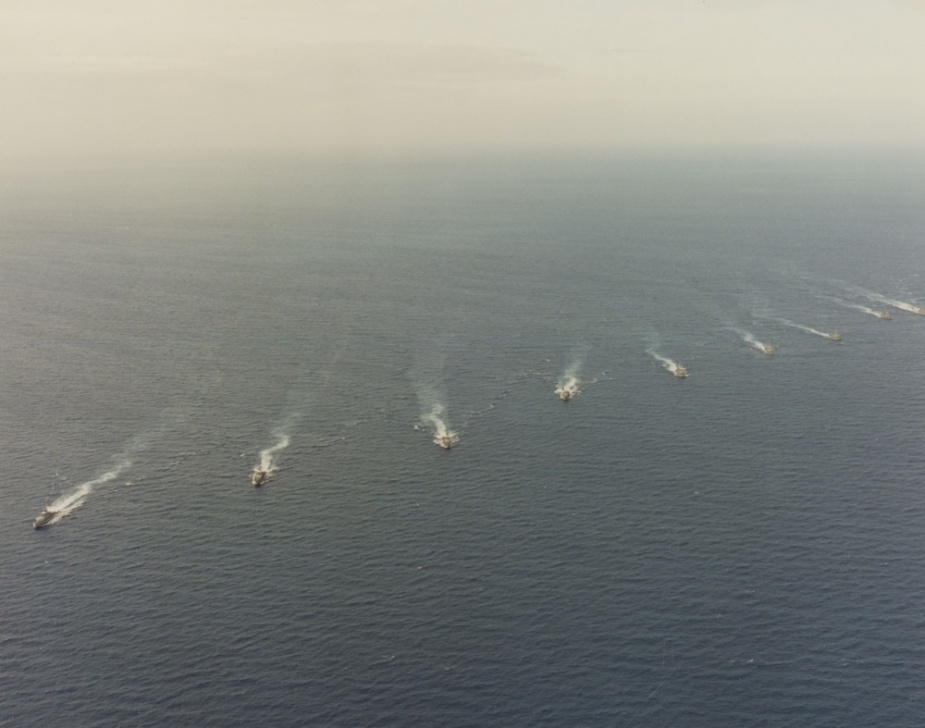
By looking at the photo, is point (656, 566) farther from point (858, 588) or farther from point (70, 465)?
point (70, 465)

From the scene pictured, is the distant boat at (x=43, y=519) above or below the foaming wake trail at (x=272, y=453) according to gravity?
below

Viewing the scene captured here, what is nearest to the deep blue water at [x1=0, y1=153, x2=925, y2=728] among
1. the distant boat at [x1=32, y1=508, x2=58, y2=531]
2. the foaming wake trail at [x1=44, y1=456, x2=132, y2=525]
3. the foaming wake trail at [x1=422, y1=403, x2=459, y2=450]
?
the foaming wake trail at [x1=44, y1=456, x2=132, y2=525]

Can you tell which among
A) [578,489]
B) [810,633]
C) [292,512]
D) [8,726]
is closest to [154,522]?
[292,512]

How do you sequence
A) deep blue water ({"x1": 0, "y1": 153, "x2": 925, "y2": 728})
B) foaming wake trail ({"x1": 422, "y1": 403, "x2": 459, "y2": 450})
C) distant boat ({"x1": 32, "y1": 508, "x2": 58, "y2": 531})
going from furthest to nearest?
foaming wake trail ({"x1": 422, "y1": 403, "x2": 459, "y2": 450})
distant boat ({"x1": 32, "y1": 508, "x2": 58, "y2": 531})
deep blue water ({"x1": 0, "y1": 153, "x2": 925, "y2": 728})

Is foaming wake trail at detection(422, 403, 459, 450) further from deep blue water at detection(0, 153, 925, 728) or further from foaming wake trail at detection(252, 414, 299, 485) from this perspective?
foaming wake trail at detection(252, 414, 299, 485)

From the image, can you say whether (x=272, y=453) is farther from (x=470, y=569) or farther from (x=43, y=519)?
(x=470, y=569)

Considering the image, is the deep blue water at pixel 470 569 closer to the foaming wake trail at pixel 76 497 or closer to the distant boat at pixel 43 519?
the foaming wake trail at pixel 76 497

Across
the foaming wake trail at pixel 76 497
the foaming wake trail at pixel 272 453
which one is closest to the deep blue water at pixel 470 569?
the foaming wake trail at pixel 76 497
